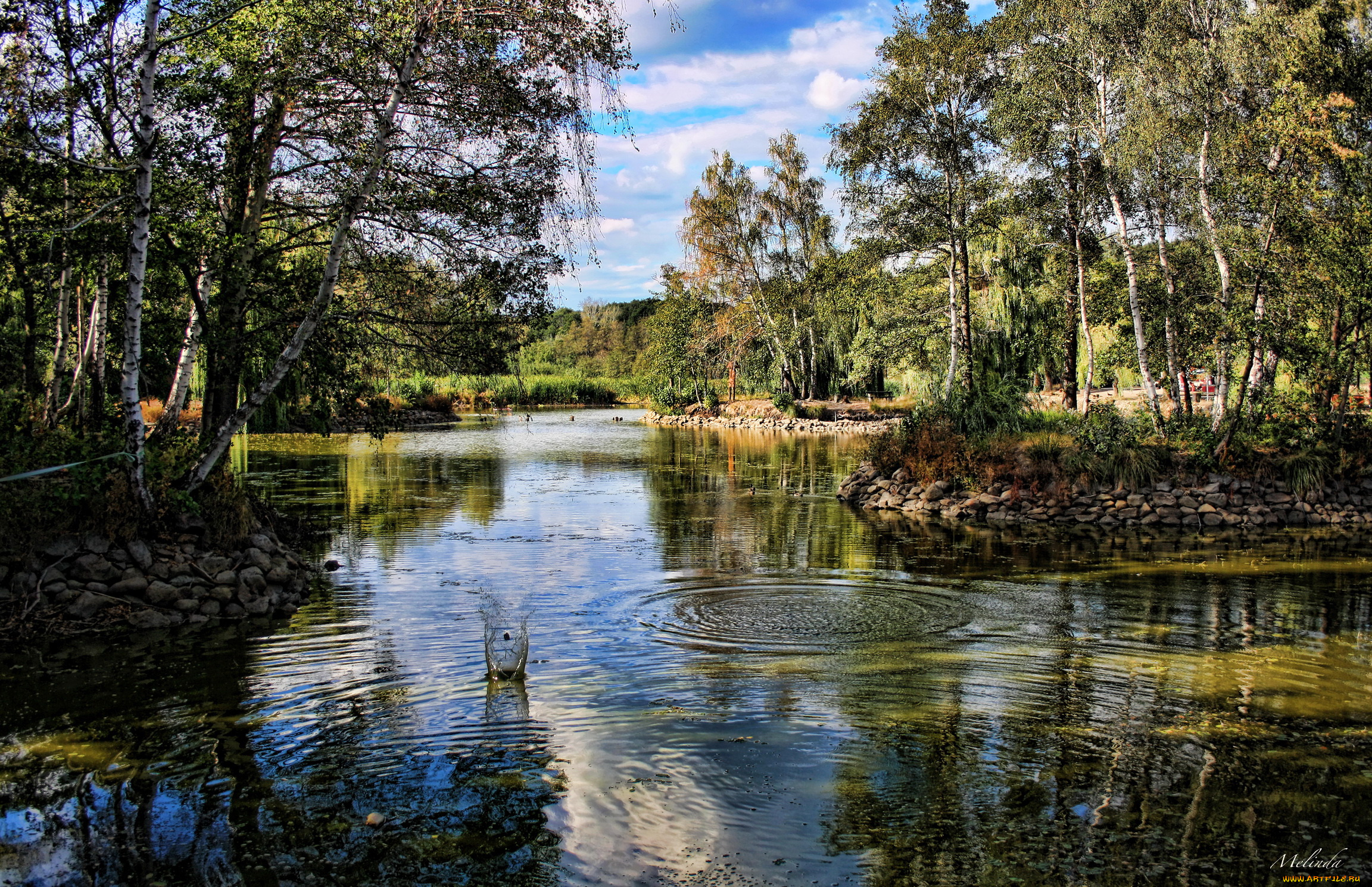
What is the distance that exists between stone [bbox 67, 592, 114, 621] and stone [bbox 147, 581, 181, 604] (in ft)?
1.35

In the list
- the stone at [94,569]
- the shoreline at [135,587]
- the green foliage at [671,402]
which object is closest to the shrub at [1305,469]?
the shoreline at [135,587]

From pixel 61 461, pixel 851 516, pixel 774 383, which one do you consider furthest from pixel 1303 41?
pixel 774 383

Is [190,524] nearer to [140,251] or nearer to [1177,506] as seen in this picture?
[140,251]

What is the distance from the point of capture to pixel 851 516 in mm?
19922

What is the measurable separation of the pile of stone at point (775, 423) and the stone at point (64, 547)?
110 ft

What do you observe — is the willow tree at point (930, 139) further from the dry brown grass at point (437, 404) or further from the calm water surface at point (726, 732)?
the dry brown grass at point (437, 404)

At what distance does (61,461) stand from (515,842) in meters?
8.83

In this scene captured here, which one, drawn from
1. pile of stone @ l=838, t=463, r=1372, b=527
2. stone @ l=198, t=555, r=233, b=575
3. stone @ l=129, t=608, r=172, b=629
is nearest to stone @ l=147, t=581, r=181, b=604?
stone @ l=129, t=608, r=172, b=629

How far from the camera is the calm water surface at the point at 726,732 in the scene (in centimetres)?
496

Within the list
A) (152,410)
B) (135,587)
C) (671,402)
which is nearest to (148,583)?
(135,587)

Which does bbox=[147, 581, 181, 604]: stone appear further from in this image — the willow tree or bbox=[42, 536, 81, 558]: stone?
the willow tree

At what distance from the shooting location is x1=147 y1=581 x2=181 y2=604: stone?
10.2m

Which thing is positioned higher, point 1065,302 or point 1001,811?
point 1065,302

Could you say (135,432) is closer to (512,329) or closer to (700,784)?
(512,329)
